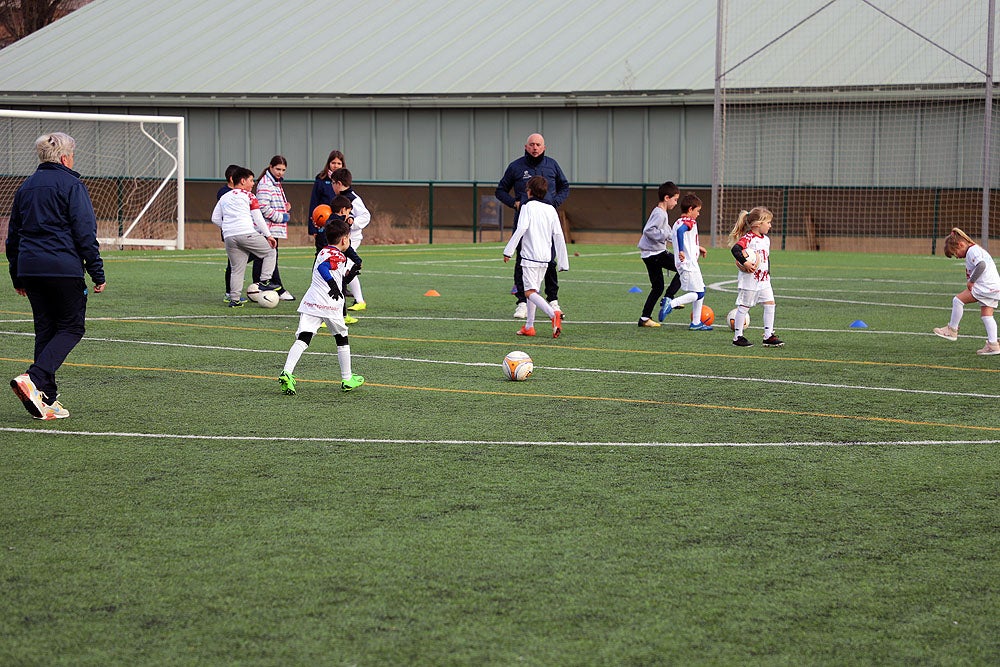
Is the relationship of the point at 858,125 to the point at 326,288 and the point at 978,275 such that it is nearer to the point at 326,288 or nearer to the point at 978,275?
the point at 978,275

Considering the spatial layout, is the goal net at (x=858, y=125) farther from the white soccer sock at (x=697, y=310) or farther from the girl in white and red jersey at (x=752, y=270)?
the girl in white and red jersey at (x=752, y=270)

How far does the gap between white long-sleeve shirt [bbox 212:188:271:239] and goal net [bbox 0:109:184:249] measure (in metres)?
12.5

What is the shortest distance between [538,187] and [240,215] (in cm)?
439

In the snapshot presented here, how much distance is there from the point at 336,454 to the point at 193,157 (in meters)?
34.9

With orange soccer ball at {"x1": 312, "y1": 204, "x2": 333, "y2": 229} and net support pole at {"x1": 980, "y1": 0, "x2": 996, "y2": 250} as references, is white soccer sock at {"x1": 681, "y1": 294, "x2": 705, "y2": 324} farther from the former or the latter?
net support pole at {"x1": 980, "y1": 0, "x2": 996, "y2": 250}

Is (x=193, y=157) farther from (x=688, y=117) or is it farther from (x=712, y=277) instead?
(x=712, y=277)

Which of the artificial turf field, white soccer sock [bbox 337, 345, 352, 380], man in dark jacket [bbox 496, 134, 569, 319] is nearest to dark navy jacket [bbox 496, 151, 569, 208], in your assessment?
man in dark jacket [bbox 496, 134, 569, 319]

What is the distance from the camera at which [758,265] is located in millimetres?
13633

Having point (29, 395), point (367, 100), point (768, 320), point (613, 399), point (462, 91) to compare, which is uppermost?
point (462, 91)

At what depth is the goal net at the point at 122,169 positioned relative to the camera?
3142cm

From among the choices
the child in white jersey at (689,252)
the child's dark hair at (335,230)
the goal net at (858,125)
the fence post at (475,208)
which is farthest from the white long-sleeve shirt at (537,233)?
the fence post at (475,208)

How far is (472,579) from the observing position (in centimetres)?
553

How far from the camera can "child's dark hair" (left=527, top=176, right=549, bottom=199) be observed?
14.8 meters

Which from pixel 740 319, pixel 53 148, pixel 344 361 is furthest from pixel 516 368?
pixel 53 148
